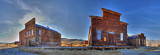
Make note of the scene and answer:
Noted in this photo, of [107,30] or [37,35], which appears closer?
[107,30]

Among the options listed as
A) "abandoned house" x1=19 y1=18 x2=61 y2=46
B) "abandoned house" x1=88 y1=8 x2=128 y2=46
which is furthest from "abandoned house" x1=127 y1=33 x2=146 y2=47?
"abandoned house" x1=19 y1=18 x2=61 y2=46

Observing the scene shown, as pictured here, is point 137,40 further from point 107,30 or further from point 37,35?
point 37,35

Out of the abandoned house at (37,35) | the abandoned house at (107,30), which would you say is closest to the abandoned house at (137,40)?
the abandoned house at (107,30)

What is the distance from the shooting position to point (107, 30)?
82.0 ft

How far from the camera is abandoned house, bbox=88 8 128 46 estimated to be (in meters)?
23.2

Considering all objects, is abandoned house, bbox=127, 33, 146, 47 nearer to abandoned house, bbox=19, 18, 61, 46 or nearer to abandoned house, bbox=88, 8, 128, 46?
abandoned house, bbox=88, 8, 128, 46

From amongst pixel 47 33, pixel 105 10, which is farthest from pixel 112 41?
pixel 47 33

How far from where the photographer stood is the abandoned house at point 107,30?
23164 millimetres

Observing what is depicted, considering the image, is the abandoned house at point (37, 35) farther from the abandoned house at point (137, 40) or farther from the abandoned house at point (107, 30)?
the abandoned house at point (137, 40)

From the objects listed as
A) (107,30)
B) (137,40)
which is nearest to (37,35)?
(107,30)

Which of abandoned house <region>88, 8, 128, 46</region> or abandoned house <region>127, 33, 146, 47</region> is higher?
abandoned house <region>88, 8, 128, 46</region>

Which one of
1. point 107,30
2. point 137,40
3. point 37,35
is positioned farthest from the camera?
point 137,40

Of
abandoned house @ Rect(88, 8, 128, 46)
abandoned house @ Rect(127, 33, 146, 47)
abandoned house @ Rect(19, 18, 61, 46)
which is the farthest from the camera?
abandoned house @ Rect(127, 33, 146, 47)

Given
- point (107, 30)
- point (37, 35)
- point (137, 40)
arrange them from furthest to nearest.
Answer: point (137, 40) < point (37, 35) < point (107, 30)
